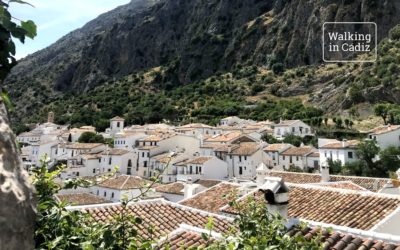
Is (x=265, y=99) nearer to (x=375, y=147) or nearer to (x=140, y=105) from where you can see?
(x=140, y=105)

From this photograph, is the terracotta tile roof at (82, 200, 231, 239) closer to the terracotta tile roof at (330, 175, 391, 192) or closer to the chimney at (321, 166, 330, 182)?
the chimney at (321, 166, 330, 182)

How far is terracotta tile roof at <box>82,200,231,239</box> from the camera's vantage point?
11.5m

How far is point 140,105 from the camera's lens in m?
125

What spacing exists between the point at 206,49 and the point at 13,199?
15380 cm

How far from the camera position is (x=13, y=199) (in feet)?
8.04

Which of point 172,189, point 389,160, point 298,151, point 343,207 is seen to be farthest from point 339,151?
point 343,207

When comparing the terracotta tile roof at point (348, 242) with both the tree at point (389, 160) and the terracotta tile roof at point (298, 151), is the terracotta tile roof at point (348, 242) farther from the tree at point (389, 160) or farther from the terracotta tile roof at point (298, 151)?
the terracotta tile roof at point (298, 151)

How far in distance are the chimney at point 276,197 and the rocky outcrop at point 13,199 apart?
6.51 metres

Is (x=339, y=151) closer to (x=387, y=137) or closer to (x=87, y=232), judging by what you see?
(x=387, y=137)

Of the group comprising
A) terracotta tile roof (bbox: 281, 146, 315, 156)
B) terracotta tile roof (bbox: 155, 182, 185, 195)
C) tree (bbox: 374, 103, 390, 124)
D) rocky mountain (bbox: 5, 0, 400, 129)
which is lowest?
terracotta tile roof (bbox: 155, 182, 185, 195)

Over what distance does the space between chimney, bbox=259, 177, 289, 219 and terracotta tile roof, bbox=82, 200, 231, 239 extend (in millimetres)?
2715

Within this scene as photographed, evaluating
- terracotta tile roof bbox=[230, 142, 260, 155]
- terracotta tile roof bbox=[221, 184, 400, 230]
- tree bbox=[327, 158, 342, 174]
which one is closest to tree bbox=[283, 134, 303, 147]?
terracotta tile roof bbox=[230, 142, 260, 155]

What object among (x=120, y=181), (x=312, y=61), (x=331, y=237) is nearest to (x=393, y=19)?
(x=312, y=61)

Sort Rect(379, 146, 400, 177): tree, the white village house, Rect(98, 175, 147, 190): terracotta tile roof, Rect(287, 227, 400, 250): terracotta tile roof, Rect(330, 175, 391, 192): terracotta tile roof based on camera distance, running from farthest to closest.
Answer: the white village house → Rect(379, 146, 400, 177): tree → Rect(98, 175, 147, 190): terracotta tile roof → Rect(330, 175, 391, 192): terracotta tile roof → Rect(287, 227, 400, 250): terracotta tile roof
